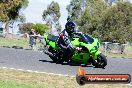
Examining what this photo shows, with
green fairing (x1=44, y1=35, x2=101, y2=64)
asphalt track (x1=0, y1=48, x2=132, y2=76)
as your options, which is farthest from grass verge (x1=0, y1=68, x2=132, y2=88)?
green fairing (x1=44, y1=35, x2=101, y2=64)

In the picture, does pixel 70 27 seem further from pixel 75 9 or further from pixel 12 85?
pixel 75 9

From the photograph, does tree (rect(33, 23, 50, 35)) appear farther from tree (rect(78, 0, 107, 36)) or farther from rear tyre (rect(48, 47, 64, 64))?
rear tyre (rect(48, 47, 64, 64))

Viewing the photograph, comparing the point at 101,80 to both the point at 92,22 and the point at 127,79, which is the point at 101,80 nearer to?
the point at 127,79

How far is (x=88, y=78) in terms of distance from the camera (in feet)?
11.5

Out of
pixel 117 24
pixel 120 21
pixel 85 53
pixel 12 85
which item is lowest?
pixel 12 85

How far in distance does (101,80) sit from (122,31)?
146 ft

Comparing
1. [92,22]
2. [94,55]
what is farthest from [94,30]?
[94,55]

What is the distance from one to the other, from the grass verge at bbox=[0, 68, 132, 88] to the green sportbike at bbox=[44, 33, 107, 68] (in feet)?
13.9

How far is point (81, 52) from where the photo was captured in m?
15.1

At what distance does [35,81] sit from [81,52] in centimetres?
593

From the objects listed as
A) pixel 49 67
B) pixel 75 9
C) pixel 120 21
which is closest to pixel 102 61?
pixel 49 67

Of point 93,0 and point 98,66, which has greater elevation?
point 93,0

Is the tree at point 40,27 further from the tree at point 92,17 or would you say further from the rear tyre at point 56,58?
the rear tyre at point 56,58

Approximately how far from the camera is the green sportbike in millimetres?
14617
